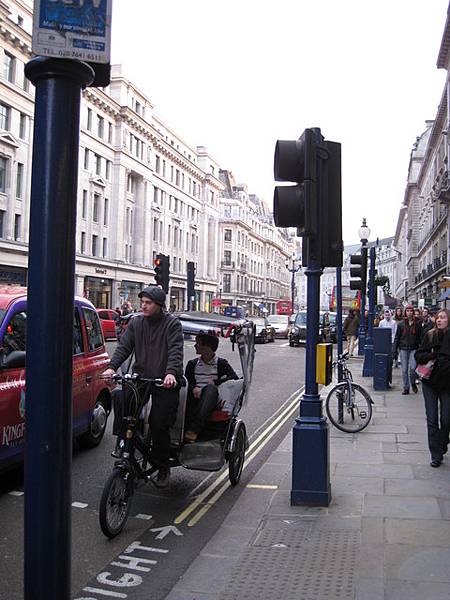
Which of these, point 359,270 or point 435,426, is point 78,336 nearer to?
point 435,426

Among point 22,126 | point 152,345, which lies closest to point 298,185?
point 152,345

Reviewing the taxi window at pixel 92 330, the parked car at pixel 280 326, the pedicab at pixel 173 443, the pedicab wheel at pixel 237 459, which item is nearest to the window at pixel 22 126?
the parked car at pixel 280 326

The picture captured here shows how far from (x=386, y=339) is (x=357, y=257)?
2265mm

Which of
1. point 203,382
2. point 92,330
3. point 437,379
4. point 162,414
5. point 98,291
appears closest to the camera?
point 162,414

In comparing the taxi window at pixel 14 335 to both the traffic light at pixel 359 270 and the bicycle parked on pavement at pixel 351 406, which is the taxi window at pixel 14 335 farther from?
the traffic light at pixel 359 270

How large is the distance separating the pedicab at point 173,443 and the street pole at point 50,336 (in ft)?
7.70

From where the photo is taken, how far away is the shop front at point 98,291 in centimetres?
5180

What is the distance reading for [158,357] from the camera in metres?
5.24

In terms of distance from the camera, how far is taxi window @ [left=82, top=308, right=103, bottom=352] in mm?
7638

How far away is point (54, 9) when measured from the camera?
2.25m

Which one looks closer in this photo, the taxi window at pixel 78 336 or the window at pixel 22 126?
the taxi window at pixel 78 336

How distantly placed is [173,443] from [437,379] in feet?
9.81

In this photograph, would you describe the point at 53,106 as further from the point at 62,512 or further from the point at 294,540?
the point at 294,540

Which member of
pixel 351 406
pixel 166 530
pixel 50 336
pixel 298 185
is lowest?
pixel 166 530
